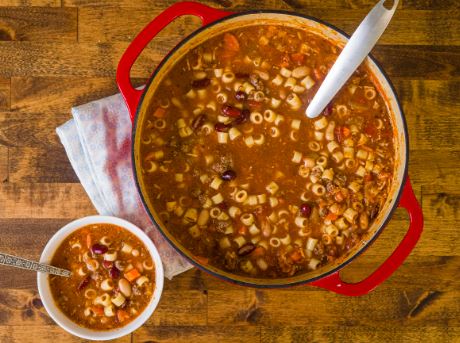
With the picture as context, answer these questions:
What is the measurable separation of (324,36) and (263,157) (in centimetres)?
68

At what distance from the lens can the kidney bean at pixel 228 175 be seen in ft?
8.52

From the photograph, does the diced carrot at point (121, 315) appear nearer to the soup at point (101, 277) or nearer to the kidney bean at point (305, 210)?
the soup at point (101, 277)

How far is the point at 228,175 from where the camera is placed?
2.60 meters

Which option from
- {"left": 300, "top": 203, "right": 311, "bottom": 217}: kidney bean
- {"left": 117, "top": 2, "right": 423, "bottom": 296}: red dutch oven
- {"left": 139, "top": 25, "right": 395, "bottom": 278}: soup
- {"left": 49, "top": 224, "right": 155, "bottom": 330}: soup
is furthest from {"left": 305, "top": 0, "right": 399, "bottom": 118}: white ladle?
{"left": 49, "top": 224, "right": 155, "bottom": 330}: soup

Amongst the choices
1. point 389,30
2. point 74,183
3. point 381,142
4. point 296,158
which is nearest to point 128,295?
point 74,183

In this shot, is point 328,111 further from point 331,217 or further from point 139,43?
point 139,43

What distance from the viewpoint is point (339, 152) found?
2666mm

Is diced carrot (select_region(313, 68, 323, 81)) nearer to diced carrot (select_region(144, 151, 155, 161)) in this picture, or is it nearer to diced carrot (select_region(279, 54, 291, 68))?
diced carrot (select_region(279, 54, 291, 68))

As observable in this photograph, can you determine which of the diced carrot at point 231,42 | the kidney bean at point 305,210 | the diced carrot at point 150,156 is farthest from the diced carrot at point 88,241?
the diced carrot at point 231,42

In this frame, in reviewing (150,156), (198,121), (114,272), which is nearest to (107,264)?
(114,272)

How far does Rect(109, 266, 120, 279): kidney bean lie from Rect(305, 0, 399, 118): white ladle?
49.9 inches

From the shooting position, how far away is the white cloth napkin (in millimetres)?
2783

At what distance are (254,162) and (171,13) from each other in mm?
810

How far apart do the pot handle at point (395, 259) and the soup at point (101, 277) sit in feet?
2.92
